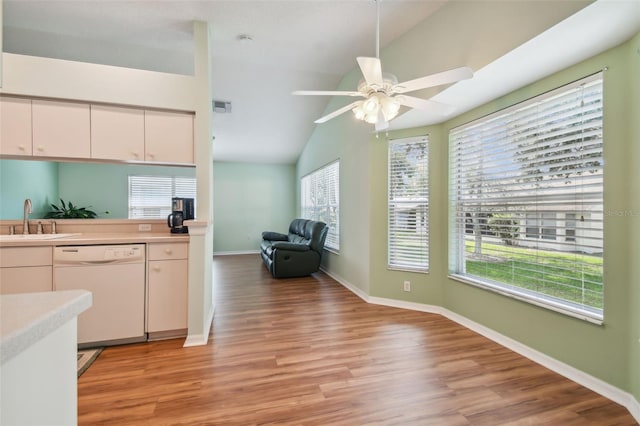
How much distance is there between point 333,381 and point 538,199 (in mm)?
2132

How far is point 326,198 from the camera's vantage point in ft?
17.6

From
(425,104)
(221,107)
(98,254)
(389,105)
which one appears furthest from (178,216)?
(221,107)

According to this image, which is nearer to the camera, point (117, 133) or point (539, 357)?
point (539, 357)

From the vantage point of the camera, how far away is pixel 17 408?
0.56 meters

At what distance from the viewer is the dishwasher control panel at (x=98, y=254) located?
224cm

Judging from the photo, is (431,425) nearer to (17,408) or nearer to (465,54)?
(17,408)

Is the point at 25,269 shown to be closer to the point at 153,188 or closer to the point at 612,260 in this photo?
the point at 153,188

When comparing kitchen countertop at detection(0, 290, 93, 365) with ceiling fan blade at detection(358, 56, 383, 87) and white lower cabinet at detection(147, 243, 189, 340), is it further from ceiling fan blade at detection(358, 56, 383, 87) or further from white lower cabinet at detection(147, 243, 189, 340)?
white lower cabinet at detection(147, 243, 189, 340)

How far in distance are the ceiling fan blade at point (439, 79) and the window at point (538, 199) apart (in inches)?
41.9

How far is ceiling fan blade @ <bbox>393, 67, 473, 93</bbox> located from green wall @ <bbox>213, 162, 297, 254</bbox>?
607 centimetres

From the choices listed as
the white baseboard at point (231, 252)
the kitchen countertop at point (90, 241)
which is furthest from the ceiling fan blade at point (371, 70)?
the white baseboard at point (231, 252)

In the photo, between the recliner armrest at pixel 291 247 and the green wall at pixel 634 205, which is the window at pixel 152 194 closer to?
the recliner armrest at pixel 291 247

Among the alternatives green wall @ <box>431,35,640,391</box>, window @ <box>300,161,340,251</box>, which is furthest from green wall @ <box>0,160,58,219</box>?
green wall @ <box>431,35,640,391</box>

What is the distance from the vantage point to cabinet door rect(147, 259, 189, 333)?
245 cm
